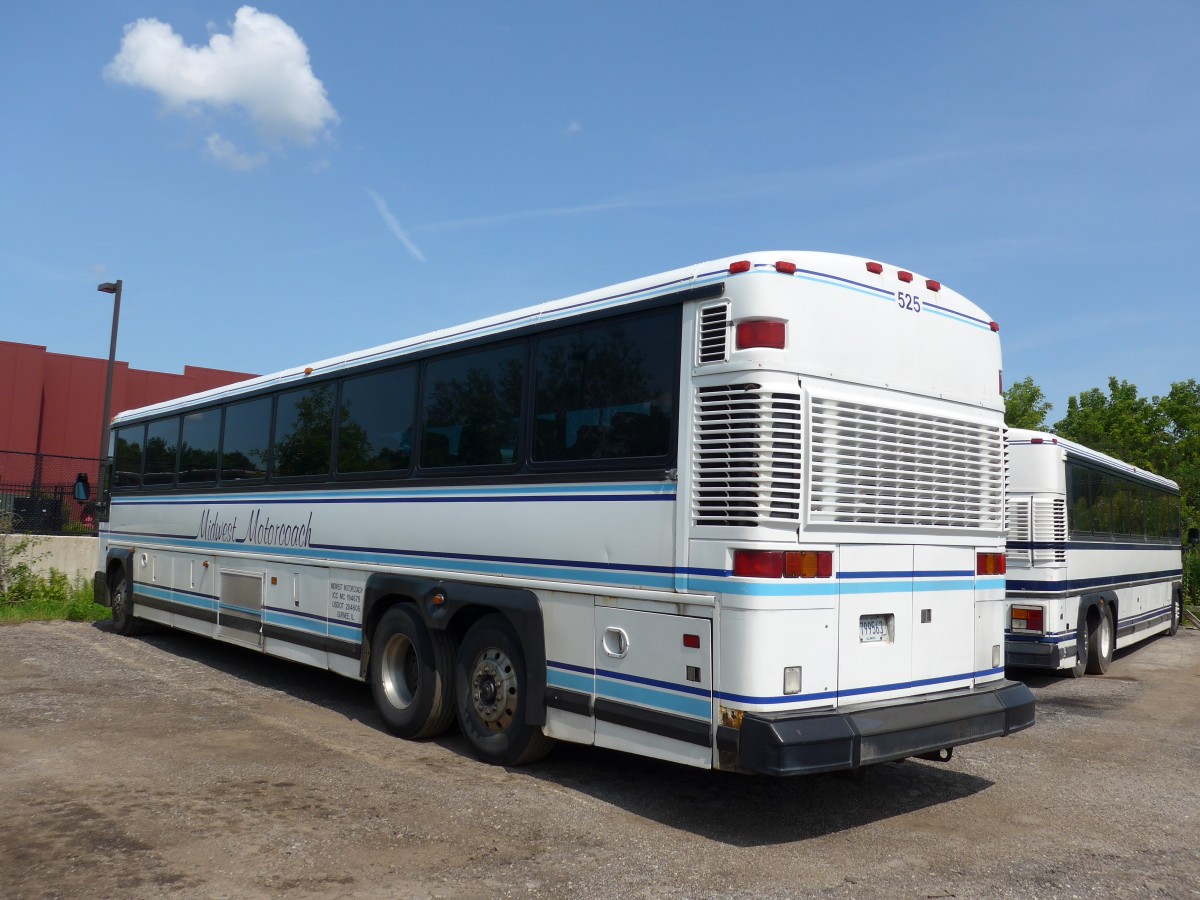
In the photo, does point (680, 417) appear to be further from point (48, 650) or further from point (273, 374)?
point (48, 650)

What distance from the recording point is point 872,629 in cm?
597

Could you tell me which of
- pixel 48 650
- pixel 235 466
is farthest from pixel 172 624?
pixel 235 466

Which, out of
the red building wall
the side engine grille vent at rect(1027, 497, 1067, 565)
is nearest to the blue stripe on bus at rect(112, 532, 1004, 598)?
the side engine grille vent at rect(1027, 497, 1067, 565)

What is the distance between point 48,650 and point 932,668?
35.8 feet

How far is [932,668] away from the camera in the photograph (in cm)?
636

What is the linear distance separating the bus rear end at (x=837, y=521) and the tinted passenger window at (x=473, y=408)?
1.82 metres

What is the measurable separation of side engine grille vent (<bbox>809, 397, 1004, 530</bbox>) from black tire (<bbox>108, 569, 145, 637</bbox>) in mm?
11098

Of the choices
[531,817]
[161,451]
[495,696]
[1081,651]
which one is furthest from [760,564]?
[161,451]

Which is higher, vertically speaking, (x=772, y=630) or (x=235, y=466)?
(x=235, y=466)

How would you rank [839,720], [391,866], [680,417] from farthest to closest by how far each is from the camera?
[680,417] → [839,720] → [391,866]

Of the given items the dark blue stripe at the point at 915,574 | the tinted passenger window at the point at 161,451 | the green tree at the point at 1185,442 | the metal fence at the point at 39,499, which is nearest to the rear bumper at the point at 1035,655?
the dark blue stripe at the point at 915,574

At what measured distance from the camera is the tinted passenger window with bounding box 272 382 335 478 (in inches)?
370

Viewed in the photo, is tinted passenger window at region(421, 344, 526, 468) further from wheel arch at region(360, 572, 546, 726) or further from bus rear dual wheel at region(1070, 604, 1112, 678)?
bus rear dual wheel at region(1070, 604, 1112, 678)

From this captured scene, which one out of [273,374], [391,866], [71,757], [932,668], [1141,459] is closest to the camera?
[391,866]
